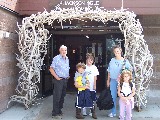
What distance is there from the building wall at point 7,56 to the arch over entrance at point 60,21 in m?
0.25

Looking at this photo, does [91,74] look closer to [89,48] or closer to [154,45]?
[154,45]

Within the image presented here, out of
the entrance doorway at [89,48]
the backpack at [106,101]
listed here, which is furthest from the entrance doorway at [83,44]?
the backpack at [106,101]

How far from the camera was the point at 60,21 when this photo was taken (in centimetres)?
775

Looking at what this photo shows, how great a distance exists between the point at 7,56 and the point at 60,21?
5.36ft

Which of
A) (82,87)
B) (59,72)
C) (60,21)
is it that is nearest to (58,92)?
(59,72)

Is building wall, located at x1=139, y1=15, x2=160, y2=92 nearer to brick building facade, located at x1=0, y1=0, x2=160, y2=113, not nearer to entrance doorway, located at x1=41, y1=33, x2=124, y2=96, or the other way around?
brick building facade, located at x1=0, y1=0, x2=160, y2=113

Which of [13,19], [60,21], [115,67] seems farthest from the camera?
[13,19]

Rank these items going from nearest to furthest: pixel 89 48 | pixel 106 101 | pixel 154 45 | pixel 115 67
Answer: pixel 115 67, pixel 106 101, pixel 154 45, pixel 89 48

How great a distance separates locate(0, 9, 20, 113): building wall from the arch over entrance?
25 cm

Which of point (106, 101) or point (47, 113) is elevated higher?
point (106, 101)

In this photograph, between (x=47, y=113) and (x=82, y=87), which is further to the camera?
(x=47, y=113)

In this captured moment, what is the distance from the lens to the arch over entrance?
297 inches

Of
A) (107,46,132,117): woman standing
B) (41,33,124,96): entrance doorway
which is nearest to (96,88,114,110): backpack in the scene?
(107,46,132,117): woman standing

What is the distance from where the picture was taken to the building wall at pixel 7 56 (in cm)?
748
